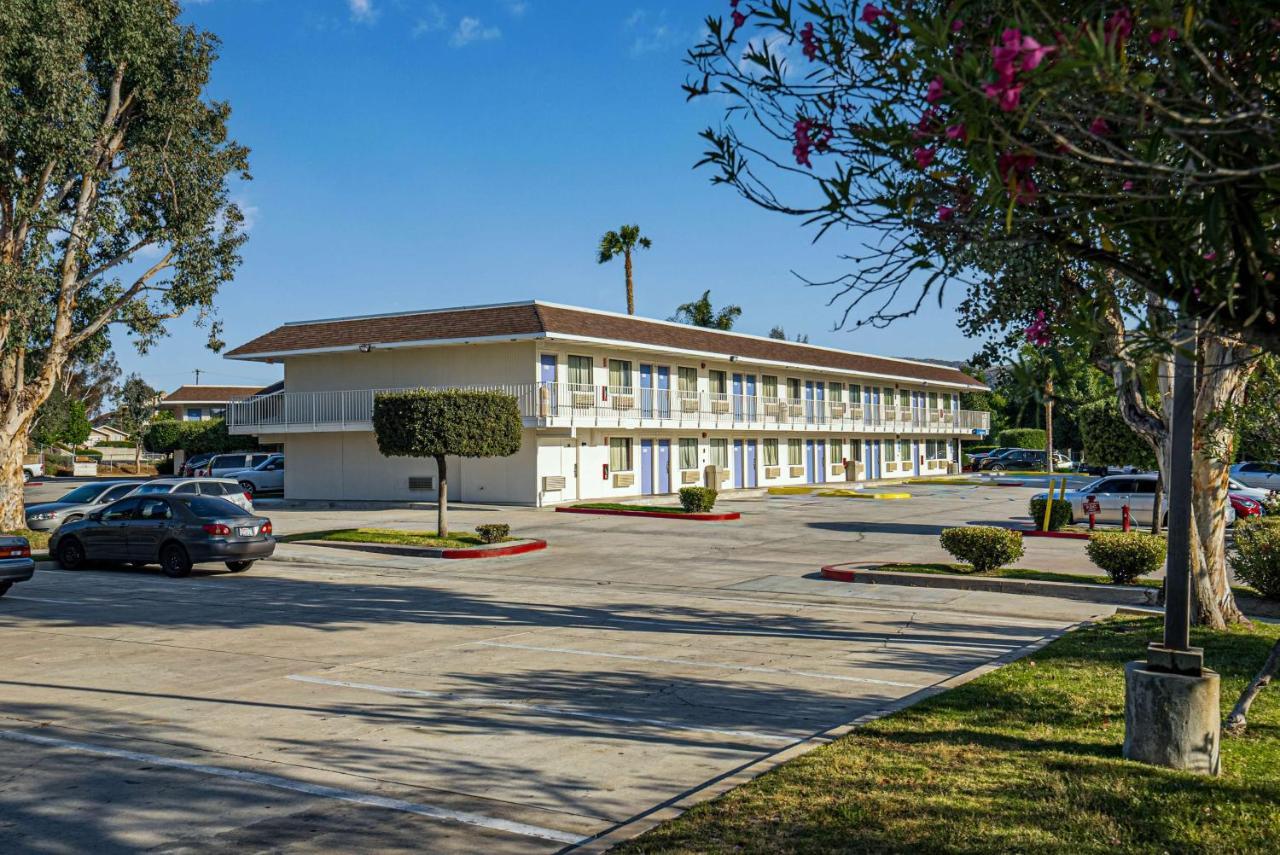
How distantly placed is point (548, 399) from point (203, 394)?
227 feet

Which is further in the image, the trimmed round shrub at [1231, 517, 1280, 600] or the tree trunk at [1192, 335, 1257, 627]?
the trimmed round shrub at [1231, 517, 1280, 600]

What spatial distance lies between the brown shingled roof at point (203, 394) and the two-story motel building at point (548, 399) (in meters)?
53.2

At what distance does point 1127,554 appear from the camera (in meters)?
17.7

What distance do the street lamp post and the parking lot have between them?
233 centimetres

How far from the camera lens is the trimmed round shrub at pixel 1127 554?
1764cm

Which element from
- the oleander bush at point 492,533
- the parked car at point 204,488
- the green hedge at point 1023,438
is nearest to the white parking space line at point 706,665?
the oleander bush at point 492,533

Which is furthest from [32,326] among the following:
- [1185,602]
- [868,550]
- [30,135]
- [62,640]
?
[1185,602]

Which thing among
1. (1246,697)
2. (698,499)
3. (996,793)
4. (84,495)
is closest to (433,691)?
(996,793)

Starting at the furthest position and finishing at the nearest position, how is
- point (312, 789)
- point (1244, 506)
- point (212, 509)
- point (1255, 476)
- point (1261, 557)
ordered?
point (1255, 476) < point (1244, 506) < point (212, 509) < point (1261, 557) < point (312, 789)

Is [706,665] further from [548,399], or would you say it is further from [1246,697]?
[548,399]

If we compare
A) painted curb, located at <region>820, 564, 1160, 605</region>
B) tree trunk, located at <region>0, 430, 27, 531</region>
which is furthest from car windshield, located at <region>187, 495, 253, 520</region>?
painted curb, located at <region>820, 564, 1160, 605</region>

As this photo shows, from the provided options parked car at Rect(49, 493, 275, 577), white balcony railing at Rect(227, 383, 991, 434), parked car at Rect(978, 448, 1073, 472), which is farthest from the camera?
parked car at Rect(978, 448, 1073, 472)

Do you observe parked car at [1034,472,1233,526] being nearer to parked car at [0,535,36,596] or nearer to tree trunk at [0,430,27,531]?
parked car at [0,535,36,596]

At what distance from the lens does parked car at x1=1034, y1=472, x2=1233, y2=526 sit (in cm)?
3088
